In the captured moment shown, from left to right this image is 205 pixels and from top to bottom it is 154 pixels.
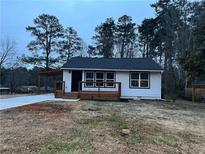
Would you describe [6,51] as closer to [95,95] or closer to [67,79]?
[67,79]

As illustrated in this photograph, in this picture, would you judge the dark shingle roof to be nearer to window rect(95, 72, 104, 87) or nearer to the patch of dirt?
window rect(95, 72, 104, 87)

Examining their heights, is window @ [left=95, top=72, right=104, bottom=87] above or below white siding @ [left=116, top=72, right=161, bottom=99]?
above

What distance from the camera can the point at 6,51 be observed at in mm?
42406

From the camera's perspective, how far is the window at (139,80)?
73.4 feet

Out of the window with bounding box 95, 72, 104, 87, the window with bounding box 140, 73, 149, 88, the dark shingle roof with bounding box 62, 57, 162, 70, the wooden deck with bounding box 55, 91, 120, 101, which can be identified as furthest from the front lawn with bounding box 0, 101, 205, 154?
the dark shingle roof with bounding box 62, 57, 162, 70

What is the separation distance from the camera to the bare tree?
41812 millimetres

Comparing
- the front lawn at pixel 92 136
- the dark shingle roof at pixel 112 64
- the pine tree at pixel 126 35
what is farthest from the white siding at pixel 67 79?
the pine tree at pixel 126 35

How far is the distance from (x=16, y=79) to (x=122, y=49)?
1566cm

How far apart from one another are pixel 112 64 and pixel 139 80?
2616 millimetres

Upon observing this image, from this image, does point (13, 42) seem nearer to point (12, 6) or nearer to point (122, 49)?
point (122, 49)

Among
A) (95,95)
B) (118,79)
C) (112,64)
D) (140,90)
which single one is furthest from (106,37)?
(95,95)

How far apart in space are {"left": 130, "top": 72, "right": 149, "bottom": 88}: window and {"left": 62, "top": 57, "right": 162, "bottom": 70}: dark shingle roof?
50cm

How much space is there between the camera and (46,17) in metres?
39.3

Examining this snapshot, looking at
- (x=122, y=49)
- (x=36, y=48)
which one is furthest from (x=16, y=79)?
(x=122, y=49)
